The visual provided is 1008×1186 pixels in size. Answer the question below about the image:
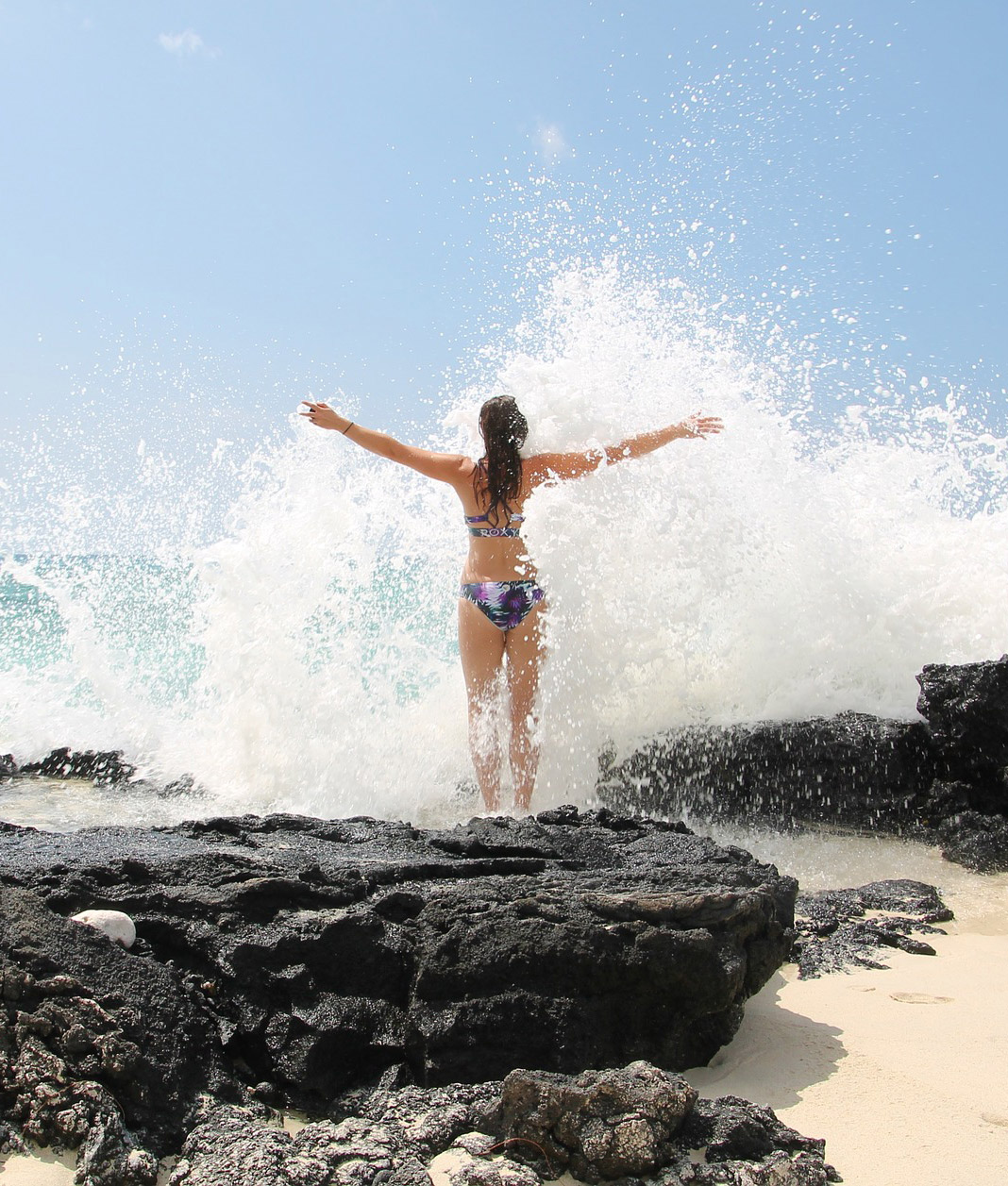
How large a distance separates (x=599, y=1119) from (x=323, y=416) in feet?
13.3

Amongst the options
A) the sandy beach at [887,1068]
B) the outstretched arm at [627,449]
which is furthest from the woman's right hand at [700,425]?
the sandy beach at [887,1068]

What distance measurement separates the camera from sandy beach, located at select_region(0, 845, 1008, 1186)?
181 cm

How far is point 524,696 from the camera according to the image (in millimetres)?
5156

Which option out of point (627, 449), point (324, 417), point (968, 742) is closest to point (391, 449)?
point (324, 417)

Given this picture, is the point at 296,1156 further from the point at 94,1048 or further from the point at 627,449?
the point at 627,449

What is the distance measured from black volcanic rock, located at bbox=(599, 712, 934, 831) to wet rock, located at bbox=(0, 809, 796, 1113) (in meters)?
2.61

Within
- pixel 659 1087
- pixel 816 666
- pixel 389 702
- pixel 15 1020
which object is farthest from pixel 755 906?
pixel 389 702

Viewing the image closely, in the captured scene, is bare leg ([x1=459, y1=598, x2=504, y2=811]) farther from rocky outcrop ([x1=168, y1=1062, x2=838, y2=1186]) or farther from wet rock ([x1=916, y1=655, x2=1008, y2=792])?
rocky outcrop ([x1=168, y1=1062, x2=838, y2=1186])

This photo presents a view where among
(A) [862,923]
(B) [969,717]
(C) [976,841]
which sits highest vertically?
(B) [969,717]

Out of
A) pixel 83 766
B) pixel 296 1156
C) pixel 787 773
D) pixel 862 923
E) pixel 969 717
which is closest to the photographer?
pixel 296 1156

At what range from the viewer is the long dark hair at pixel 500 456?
16.3ft

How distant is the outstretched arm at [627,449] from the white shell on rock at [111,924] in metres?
3.45

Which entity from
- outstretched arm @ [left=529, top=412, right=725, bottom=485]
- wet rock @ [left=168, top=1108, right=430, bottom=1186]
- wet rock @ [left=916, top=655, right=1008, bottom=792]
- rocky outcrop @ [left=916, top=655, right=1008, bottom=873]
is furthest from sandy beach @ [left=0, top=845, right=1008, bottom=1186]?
outstretched arm @ [left=529, top=412, right=725, bottom=485]

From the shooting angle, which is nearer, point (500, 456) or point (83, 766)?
point (500, 456)
